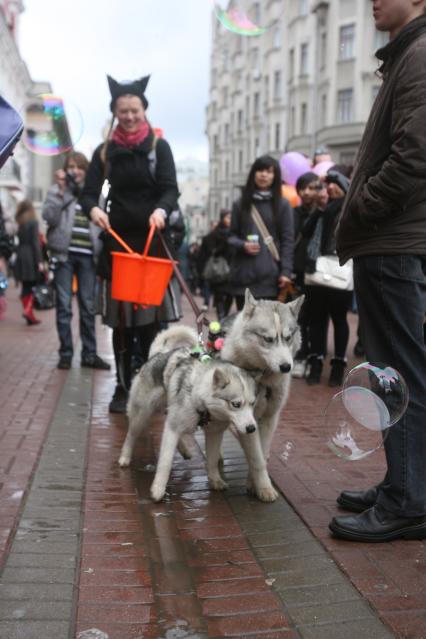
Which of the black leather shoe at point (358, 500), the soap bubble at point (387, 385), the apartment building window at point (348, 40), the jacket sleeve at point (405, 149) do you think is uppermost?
the apartment building window at point (348, 40)

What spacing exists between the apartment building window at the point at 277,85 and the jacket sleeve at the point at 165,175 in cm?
5544

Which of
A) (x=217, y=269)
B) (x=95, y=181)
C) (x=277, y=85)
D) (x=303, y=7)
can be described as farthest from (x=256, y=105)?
(x=95, y=181)

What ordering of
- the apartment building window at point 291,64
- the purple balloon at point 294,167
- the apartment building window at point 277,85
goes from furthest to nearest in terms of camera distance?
the apartment building window at point 277,85, the apartment building window at point 291,64, the purple balloon at point 294,167

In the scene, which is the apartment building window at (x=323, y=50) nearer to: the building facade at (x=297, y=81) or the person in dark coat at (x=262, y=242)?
the building facade at (x=297, y=81)

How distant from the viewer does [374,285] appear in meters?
3.36

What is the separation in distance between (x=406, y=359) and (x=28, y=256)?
10892 millimetres

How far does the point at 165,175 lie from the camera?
556 cm

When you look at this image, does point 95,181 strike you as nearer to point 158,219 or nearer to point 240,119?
point 158,219

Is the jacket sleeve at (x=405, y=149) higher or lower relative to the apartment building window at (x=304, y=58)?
lower

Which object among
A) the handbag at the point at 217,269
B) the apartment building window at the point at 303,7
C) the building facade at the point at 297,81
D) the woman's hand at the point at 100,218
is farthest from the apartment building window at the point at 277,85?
the woman's hand at the point at 100,218

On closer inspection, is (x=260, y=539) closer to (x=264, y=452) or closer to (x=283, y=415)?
(x=264, y=452)

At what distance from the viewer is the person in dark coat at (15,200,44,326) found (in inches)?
520

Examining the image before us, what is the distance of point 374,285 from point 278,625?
5.02ft

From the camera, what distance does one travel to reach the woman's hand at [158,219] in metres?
5.15
